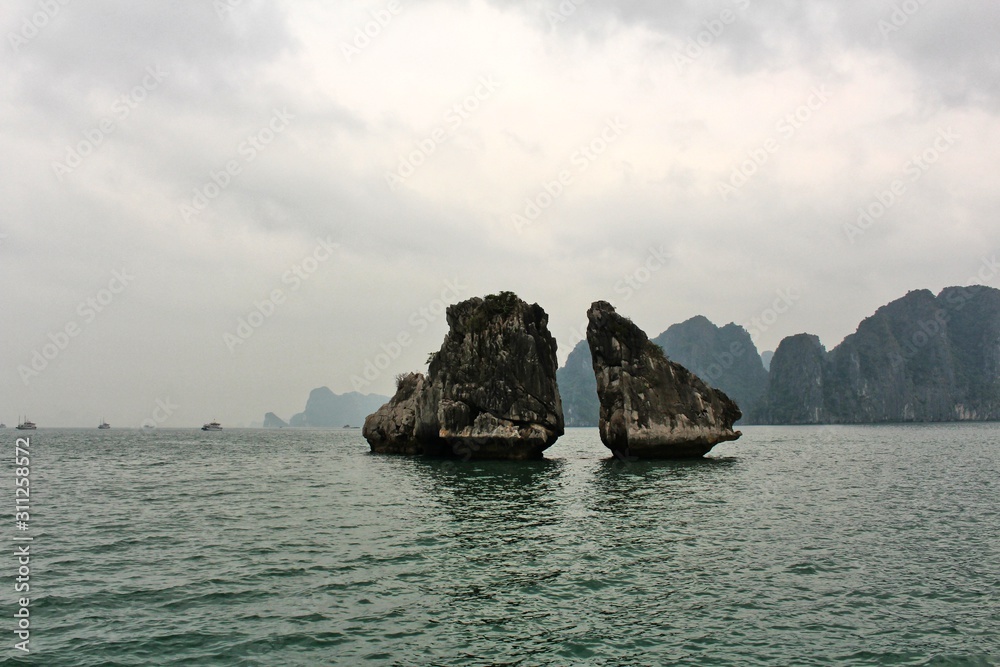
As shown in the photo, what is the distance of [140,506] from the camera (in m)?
28.9

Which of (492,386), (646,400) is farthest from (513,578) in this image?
(492,386)

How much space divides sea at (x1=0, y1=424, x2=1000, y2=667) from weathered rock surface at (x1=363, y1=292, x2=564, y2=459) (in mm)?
22380

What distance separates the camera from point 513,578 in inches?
643

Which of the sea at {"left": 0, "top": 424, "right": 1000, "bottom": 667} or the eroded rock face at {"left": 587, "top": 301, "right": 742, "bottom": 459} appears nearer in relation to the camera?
the sea at {"left": 0, "top": 424, "right": 1000, "bottom": 667}

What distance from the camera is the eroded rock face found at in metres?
52.0

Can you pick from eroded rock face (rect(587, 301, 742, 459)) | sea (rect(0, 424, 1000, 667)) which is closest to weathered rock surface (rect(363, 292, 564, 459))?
eroded rock face (rect(587, 301, 742, 459))

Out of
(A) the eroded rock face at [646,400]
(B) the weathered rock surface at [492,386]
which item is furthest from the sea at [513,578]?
(B) the weathered rock surface at [492,386]

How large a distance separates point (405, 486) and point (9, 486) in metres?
24.4

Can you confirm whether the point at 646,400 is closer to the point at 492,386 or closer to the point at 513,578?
the point at 492,386

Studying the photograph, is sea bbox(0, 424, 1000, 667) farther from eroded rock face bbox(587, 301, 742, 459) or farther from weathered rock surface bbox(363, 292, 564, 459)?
weathered rock surface bbox(363, 292, 564, 459)

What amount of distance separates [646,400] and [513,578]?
37777 millimetres

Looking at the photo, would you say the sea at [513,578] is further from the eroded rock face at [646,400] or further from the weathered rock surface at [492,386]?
the weathered rock surface at [492,386]

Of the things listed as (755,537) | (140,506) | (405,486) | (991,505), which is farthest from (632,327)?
(140,506)

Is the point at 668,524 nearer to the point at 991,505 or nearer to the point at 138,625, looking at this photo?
the point at 991,505
